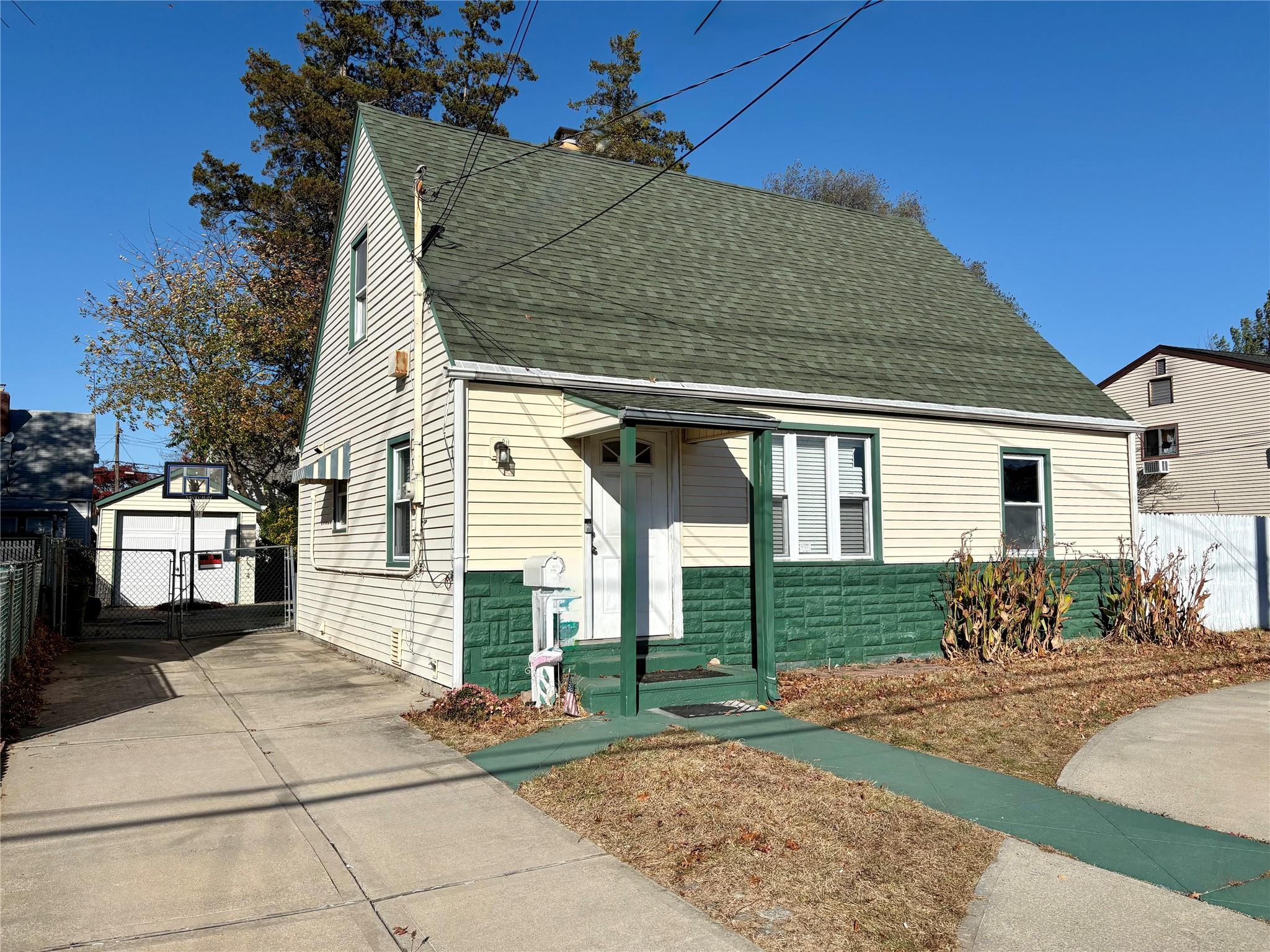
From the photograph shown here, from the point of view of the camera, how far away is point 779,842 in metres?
5.28

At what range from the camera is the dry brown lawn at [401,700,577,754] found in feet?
25.4

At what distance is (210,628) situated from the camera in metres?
18.3

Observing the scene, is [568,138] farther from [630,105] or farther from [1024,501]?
[630,105]

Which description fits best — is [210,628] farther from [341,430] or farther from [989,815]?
[989,815]

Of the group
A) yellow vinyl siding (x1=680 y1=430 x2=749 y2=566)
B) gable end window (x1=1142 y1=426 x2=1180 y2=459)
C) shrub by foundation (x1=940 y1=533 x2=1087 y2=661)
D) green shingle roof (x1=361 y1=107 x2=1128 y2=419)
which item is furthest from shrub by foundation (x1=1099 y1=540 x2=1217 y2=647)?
gable end window (x1=1142 y1=426 x2=1180 y2=459)

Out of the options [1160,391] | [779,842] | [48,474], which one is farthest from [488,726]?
[1160,391]

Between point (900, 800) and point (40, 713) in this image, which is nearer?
point (900, 800)

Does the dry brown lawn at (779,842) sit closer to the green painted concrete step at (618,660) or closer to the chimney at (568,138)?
the green painted concrete step at (618,660)

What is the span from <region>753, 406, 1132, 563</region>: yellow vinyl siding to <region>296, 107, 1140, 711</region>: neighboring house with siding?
0.04 m

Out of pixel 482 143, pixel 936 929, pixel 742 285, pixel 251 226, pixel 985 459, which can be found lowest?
pixel 936 929

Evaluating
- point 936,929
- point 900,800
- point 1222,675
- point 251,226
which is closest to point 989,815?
point 900,800

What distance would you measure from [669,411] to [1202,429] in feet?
91.1

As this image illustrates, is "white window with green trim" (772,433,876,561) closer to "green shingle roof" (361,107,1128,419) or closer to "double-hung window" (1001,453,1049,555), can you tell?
"green shingle roof" (361,107,1128,419)

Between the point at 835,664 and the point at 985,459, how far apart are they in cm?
373
